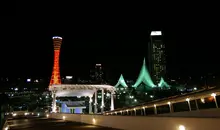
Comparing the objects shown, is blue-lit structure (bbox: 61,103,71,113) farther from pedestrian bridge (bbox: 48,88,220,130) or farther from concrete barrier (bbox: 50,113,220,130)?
concrete barrier (bbox: 50,113,220,130)

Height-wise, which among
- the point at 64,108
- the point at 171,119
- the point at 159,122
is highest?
the point at 64,108

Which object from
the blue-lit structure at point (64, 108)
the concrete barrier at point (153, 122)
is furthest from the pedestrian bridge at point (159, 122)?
the blue-lit structure at point (64, 108)

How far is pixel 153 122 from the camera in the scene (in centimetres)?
1485

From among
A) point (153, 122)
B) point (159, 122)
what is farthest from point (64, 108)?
point (159, 122)

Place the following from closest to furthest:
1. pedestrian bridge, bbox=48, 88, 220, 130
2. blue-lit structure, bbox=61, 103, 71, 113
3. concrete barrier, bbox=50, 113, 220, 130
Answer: concrete barrier, bbox=50, 113, 220, 130, pedestrian bridge, bbox=48, 88, 220, 130, blue-lit structure, bbox=61, 103, 71, 113

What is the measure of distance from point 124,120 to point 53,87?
52382 mm

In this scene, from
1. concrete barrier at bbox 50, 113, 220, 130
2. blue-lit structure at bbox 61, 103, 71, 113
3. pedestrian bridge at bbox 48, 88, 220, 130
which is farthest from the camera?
blue-lit structure at bbox 61, 103, 71, 113

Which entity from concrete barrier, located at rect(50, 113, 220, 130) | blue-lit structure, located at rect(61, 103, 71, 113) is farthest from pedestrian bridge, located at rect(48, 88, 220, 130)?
blue-lit structure, located at rect(61, 103, 71, 113)

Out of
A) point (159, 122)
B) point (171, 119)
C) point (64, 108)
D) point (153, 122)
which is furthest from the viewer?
point (64, 108)

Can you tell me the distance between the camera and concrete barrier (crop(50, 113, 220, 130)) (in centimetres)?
1017

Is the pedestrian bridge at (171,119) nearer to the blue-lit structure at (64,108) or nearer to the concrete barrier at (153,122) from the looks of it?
the concrete barrier at (153,122)

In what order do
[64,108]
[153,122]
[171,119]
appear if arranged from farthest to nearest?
[64,108] → [153,122] → [171,119]

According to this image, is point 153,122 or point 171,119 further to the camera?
point 153,122

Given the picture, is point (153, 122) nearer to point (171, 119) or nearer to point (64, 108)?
point (171, 119)
